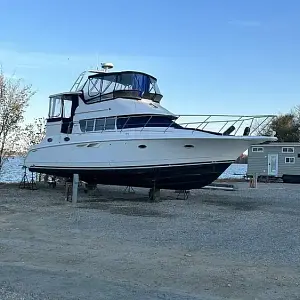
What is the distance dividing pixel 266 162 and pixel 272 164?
0.42 m

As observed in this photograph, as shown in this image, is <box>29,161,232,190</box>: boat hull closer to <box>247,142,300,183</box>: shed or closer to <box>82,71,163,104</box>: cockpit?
<box>82,71,163,104</box>: cockpit

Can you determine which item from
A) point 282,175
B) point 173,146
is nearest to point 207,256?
point 173,146

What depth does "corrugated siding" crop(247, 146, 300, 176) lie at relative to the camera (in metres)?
29.9

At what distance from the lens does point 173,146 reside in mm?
13805

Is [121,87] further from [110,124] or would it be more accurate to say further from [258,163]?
[258,163]

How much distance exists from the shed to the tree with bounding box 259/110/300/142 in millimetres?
12099

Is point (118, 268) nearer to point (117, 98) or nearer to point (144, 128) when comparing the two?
Answer: point (144, 128)

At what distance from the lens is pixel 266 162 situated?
30.9m

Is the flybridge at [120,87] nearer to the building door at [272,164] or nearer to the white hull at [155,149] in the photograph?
the white hull at [155,149]

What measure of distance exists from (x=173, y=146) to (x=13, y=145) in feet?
35.7

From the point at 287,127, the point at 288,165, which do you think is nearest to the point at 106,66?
the point at 288,165

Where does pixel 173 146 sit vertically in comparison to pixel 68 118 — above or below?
below

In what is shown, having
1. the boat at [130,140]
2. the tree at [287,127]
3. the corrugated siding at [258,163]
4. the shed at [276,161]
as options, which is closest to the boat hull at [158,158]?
the boat at [130,140]

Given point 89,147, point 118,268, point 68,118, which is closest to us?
point 118,268
